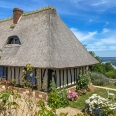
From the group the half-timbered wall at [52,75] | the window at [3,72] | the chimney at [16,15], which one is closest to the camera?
the half-timbered wall at [52,75]

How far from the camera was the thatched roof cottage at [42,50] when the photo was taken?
10.3m

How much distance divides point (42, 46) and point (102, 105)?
235 inches

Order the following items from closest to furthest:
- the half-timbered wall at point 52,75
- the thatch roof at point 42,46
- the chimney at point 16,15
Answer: the half-timbered wall at point 52,75 → the thatch roof at point 42,46 → the chimney at point 16,15

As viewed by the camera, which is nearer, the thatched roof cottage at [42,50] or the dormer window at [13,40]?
the thatched roof cottage at [42,50]

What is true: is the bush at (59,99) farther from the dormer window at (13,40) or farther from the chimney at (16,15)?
the chimney at (16,15)

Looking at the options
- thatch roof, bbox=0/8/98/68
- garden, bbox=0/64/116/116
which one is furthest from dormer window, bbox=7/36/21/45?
garden, bbox=0/64/116/116

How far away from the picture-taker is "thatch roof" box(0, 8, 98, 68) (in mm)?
10445

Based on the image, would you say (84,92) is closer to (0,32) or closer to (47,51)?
(47,51)

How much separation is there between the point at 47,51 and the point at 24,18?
7059 millimetres

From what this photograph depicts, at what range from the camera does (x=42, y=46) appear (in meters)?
11.2

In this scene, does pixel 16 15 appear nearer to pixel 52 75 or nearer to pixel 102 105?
pixel 52 75

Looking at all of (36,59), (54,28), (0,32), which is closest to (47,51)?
(36,59)

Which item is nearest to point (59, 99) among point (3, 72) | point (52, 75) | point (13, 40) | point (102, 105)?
point (52, 75)

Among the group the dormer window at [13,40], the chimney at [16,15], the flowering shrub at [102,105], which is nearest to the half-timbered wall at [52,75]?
the dormer window at [13,40]
